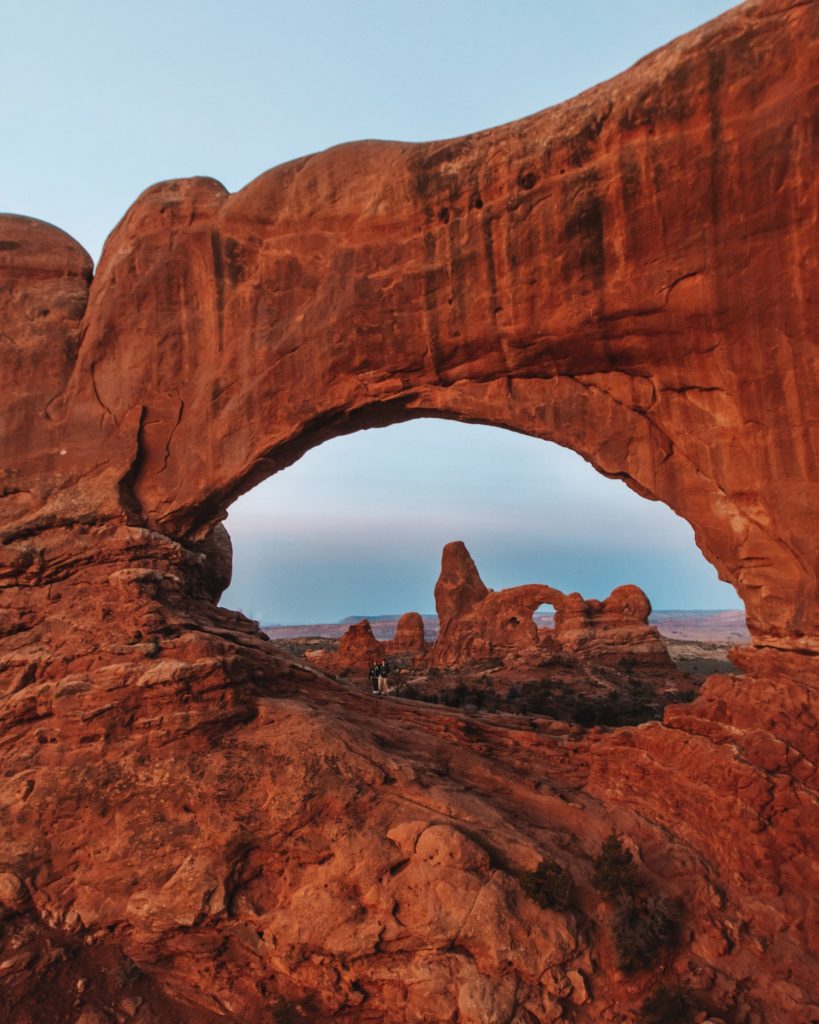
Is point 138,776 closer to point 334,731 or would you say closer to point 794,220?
point 334,731

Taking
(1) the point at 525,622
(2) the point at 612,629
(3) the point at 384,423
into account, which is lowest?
(2) the point at 612,629

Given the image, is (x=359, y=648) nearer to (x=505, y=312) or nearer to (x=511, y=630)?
(x=511, y=630)

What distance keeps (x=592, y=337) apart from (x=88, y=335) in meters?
10.8

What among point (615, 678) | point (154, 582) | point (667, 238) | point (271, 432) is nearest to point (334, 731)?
point (154, 582)

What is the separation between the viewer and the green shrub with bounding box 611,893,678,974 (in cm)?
803

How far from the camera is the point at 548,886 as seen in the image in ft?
28.0

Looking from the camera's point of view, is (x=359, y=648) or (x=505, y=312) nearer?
(x=505, y=312)

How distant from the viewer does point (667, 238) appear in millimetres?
10562

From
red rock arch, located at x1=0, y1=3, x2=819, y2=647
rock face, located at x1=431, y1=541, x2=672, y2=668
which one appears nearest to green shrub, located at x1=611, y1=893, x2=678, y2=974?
red rock arch, located at x1=0, y1=3, x2=819, y2=647

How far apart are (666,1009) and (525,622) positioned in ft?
117

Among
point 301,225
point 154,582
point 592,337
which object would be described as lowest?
point 154,582

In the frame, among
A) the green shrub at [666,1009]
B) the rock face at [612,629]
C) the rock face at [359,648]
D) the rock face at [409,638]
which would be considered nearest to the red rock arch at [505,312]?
the green shrub at [666,1009]

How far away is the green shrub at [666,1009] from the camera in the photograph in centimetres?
747

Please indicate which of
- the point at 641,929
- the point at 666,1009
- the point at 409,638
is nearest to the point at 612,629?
the point at 409,638
